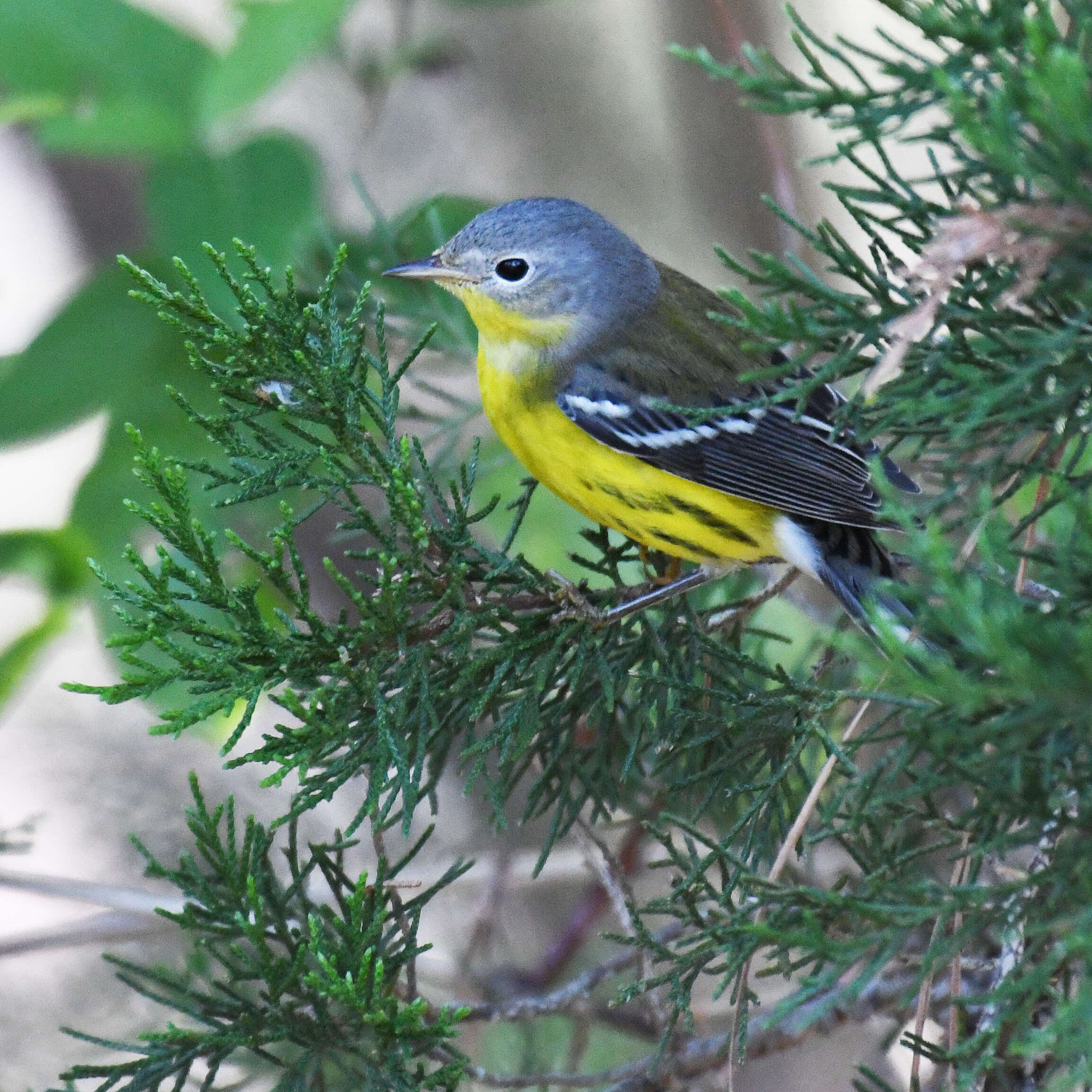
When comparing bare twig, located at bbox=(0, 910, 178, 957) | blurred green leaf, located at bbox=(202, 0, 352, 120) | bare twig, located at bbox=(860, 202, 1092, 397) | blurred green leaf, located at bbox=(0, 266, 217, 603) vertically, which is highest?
blurred green leaf, located at bbox=(202, 0, 352, 120)

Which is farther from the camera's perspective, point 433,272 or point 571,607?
point 433,272

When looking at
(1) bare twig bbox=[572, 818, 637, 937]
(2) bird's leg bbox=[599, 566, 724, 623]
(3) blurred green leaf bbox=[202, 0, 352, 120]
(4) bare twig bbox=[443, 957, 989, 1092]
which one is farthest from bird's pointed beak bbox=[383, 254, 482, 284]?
(4) bare twig bbox=[443, 957, 989, 1092]

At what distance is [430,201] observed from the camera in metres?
1.53

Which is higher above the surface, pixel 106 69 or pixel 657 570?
pixel 106 69

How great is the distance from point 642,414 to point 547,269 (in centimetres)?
30

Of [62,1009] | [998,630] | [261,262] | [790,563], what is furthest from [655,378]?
[62,1009]

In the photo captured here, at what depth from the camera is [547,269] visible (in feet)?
5.57

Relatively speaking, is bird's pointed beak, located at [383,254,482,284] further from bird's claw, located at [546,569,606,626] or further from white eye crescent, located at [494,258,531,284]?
bird's claw, located at [546,569,606,626]

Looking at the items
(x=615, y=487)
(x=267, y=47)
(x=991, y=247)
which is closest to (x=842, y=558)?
(x=615, y=487)

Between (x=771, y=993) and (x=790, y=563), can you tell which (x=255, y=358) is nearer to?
(x=790, y=563)

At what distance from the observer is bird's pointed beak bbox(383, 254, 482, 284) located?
5.09 feet

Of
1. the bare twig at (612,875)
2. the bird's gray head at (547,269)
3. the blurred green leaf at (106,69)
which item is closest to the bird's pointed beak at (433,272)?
the bird's gray head at (547,269)

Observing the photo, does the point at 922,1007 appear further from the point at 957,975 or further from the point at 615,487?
the point at 615,487

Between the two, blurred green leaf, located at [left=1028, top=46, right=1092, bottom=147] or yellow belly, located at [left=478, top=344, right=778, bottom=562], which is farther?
yellow belly, located at [left=478, top=344, right=778, bottom=562]
